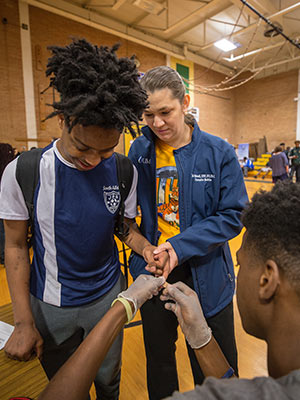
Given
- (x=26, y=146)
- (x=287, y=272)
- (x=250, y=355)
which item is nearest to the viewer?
(x=287, y=272)

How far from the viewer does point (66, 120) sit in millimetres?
852

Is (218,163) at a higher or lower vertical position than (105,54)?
lower

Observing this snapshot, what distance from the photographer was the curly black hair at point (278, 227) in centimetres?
62

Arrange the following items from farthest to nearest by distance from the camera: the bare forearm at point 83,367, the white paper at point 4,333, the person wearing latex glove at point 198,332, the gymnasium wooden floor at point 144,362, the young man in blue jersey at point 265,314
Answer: the gymnasium wooden floor at point 144,362
the white paper at point 4,333
the person wearing latex glove at point 198,332
the bare forearm at point 83,367
the young man in blue jersey at point 265,314

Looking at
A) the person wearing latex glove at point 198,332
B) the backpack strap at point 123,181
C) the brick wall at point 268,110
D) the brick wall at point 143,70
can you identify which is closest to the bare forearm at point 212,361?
the person wearing latex glove at point 198,332

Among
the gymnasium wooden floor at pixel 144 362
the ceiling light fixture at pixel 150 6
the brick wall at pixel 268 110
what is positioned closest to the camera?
the gymnasium wooden floor at pixel 144 362

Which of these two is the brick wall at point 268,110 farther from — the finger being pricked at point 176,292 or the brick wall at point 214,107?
the finger being pricked at point 176,292

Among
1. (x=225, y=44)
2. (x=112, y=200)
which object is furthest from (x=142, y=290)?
(x=225, y=44)

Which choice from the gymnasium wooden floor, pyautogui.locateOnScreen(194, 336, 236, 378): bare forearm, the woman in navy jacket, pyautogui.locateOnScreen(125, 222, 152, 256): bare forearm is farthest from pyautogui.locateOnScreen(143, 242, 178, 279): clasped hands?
the gymnasium wooden floor

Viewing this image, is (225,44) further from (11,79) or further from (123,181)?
(123,181)

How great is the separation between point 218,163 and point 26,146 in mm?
8113

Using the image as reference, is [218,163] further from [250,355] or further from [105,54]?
[250,355]

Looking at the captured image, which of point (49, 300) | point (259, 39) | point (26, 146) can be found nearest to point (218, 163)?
point (49, 300)

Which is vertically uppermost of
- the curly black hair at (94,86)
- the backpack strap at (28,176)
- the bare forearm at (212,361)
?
the curly black hair at (94,86)
